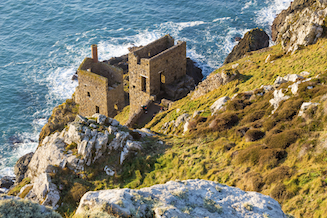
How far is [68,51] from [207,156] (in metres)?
64.7

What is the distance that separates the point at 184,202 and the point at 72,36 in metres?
77.8

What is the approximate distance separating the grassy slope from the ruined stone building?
667 inches

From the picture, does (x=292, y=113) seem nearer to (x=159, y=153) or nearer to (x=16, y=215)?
(x=159, y=153)

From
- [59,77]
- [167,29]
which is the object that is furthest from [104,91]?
[167,29]

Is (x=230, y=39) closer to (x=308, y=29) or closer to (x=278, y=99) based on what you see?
(x=308, y=29)

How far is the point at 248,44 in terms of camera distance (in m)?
62.8

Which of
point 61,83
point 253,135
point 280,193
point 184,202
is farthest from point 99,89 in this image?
point 184,202

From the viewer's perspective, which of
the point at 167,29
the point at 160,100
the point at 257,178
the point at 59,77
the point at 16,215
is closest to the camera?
the point at 16,215

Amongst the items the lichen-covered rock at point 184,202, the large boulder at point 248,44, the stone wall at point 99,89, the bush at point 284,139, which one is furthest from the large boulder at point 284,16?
the lichen-covered rock at point 184,202

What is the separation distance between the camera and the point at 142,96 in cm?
3894

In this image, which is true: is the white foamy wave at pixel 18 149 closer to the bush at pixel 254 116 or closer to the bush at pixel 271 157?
the bush at pixel 254 116

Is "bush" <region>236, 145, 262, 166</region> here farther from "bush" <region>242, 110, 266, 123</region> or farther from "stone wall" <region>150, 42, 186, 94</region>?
"stone wall" <region>150, 42, 186, 94</region>

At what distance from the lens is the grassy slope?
13.3 m

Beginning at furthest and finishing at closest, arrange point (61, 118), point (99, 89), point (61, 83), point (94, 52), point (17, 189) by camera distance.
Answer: point (61, 83), point (61, 118), point (94, 52), point (99, 89), point (17, 189)
